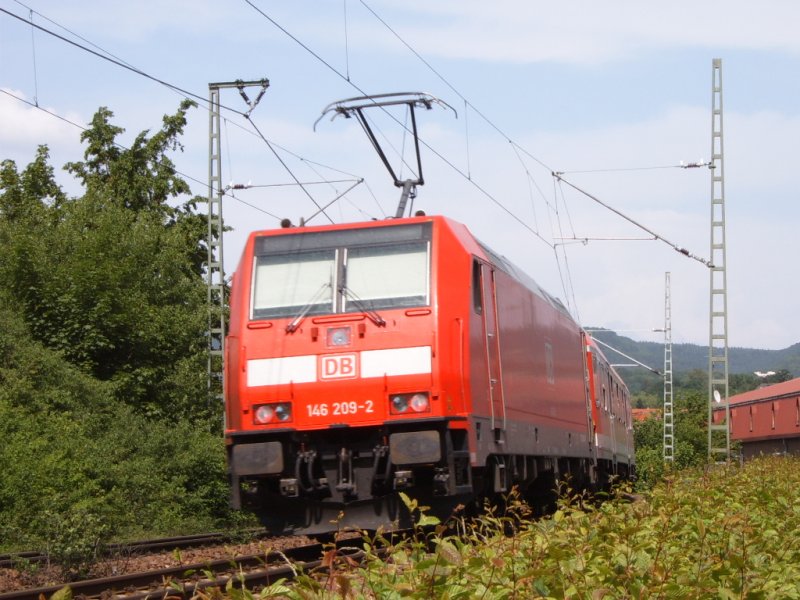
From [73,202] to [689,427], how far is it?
133 ft

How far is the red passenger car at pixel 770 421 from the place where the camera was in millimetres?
58250

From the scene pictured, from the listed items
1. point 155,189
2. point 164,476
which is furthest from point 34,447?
point 155,189

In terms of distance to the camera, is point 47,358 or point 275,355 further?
point 47,358

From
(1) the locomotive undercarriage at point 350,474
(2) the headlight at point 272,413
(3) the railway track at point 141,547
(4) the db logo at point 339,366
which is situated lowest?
(3) the railway track at point 141,547

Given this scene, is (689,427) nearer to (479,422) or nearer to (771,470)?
(771,470)

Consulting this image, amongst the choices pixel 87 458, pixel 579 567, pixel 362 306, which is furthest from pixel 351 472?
pixel 87 458

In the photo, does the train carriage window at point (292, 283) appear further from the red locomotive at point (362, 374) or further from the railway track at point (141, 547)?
the railway track at point (141, 547)

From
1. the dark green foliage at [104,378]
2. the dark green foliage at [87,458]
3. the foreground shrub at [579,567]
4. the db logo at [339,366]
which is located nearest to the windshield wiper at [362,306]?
the db logo at [339,366]

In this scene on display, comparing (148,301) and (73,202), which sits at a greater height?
(73,202)

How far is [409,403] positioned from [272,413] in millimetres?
1382

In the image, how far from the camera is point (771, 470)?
52.4ft

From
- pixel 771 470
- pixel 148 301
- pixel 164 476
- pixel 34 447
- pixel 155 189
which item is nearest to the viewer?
pixel 771 470

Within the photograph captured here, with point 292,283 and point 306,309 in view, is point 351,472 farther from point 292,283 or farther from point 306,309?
point 292,283

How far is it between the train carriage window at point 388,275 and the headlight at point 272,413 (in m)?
1.19
